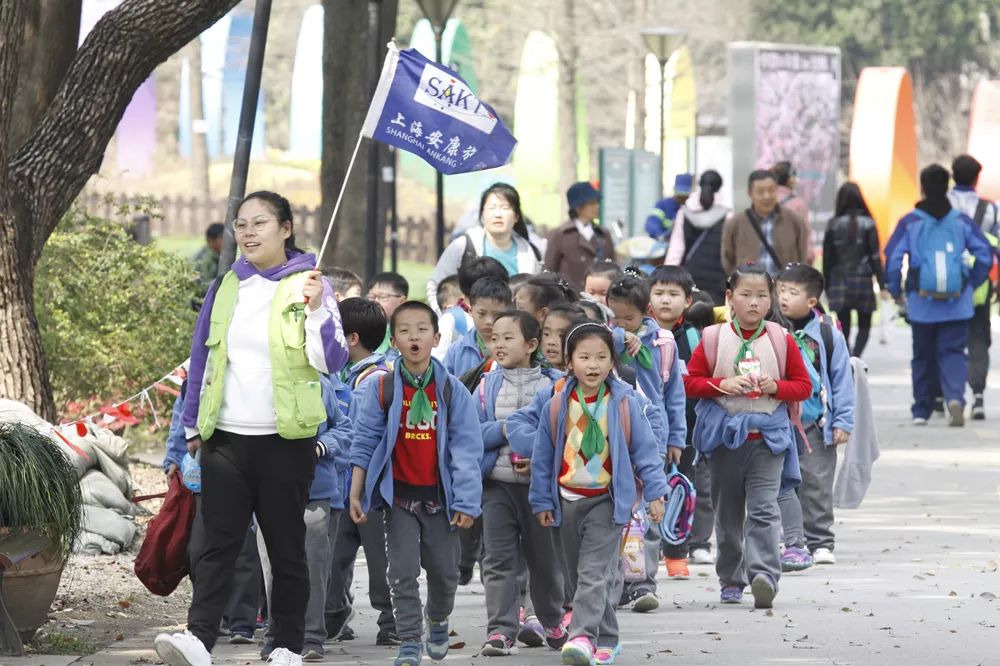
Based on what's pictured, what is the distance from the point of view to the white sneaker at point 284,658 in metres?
7.14

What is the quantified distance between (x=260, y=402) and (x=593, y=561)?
1451mm

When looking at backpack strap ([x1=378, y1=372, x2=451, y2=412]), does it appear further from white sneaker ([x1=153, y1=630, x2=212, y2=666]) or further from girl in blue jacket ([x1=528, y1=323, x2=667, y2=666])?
white sneaker ([x1=153, y1=630, x2=212, y2=666])

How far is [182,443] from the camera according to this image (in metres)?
7.66

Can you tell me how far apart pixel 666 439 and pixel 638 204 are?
20.7m

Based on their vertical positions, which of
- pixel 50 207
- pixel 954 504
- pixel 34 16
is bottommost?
pixel 954 504

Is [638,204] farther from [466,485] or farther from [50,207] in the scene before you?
[466,485]

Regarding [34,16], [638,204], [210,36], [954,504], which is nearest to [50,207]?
[34,16]

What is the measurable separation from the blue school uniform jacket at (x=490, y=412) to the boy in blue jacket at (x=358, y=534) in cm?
40

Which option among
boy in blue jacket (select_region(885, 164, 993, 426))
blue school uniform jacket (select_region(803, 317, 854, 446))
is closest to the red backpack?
blue school uniform jacket (select_region(803, 317, 854, 446))

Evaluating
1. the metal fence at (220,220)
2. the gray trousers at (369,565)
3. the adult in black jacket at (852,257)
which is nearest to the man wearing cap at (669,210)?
the adult in black jacket at (852,257)

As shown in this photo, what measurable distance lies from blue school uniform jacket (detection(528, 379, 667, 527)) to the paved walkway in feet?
2.04

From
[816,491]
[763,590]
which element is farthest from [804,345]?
[763,590]

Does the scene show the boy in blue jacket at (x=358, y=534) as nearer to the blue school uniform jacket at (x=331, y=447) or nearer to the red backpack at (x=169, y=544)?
the blue school uniform jacket at (x=331, y=447)

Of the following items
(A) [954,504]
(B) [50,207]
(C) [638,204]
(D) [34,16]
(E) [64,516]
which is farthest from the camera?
(C) [638,204]
